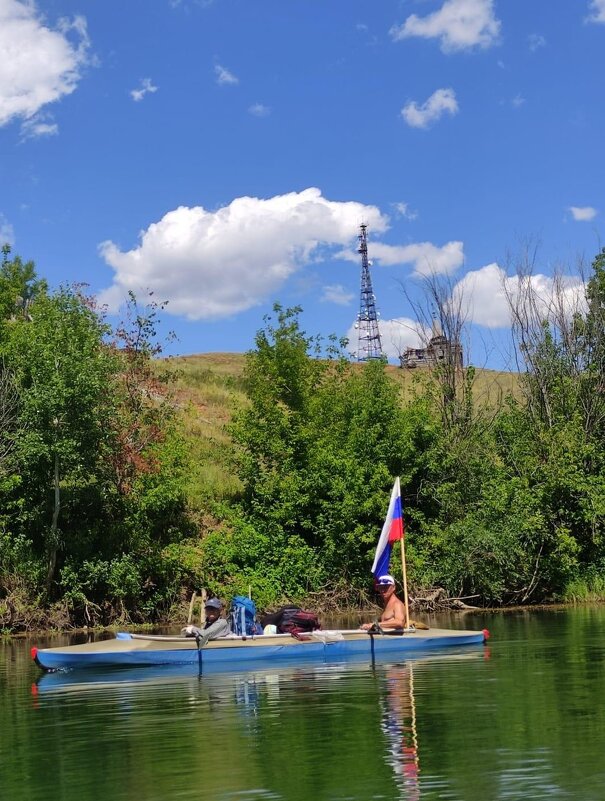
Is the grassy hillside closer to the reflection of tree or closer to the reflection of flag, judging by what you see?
the reflection of flag

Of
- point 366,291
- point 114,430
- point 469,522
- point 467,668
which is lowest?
point 467,668

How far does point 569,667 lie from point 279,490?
17.0 meters

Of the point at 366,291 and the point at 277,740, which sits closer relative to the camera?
the point at 277,740

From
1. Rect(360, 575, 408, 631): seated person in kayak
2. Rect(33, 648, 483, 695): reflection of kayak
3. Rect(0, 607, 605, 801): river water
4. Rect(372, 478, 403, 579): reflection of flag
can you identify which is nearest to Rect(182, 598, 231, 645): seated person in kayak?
Rect(33, 648, 483, 695): reflection of kayak

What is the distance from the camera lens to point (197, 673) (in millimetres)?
17141

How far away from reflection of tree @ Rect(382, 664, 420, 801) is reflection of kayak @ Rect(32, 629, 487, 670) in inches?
81.3

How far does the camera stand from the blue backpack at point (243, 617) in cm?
1817

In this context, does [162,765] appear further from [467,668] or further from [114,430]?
[114,430]

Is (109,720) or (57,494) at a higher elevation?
(57,494)

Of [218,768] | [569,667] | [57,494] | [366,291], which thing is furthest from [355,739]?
[366,291]

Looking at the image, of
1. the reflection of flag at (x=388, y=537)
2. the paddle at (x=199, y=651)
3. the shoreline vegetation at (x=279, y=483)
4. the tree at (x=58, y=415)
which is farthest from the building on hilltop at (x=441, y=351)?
the paddle at (x=199, y=651)

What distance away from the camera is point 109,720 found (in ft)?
41.0

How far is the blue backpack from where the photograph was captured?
18172 mm

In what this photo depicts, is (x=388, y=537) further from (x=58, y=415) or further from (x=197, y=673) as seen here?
(x=58, y=415)
